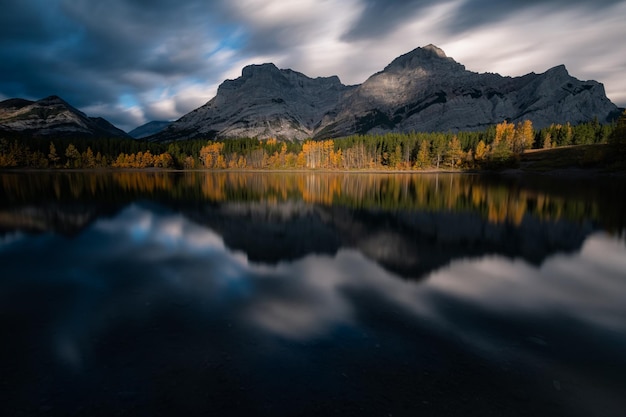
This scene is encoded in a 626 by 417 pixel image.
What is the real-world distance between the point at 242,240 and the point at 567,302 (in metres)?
24.9

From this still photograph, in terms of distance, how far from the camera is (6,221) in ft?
125

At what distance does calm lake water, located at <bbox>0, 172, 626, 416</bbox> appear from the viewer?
952 cm

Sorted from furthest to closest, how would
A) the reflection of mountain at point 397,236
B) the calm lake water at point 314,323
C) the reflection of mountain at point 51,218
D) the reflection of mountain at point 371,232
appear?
the reflection of mountain at point 51,218, the reflection of mountain at point 371,232, the reflection of mountain at point 397,236, the calm lake water at point 314,323

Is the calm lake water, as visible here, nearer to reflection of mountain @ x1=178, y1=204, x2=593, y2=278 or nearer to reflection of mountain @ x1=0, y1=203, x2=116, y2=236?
reflection of mountain @ x1=178, y1=204, x2=593, y2=278

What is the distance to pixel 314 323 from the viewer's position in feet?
47.5

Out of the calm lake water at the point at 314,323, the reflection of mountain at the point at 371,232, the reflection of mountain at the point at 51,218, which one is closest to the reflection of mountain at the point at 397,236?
the reflection of mountain at the point at 371,232

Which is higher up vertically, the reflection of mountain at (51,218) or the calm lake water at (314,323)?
the reflection of mountain at (51,218)

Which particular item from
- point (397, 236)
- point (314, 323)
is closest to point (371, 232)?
point (397, 236)

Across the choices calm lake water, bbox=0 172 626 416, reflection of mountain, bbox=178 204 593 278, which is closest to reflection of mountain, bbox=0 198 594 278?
reflection of mountain, bbox=178 204 593 278

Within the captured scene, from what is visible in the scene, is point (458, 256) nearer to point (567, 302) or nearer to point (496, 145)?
point (567, 302)

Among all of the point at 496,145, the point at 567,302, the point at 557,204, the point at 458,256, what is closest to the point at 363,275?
the point at 458,256

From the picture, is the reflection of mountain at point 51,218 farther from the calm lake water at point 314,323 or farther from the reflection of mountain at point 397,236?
the reflection of mountain at point 397,236

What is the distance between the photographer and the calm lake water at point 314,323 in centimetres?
952

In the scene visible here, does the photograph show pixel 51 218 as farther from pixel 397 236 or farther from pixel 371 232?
pixel 397 236
